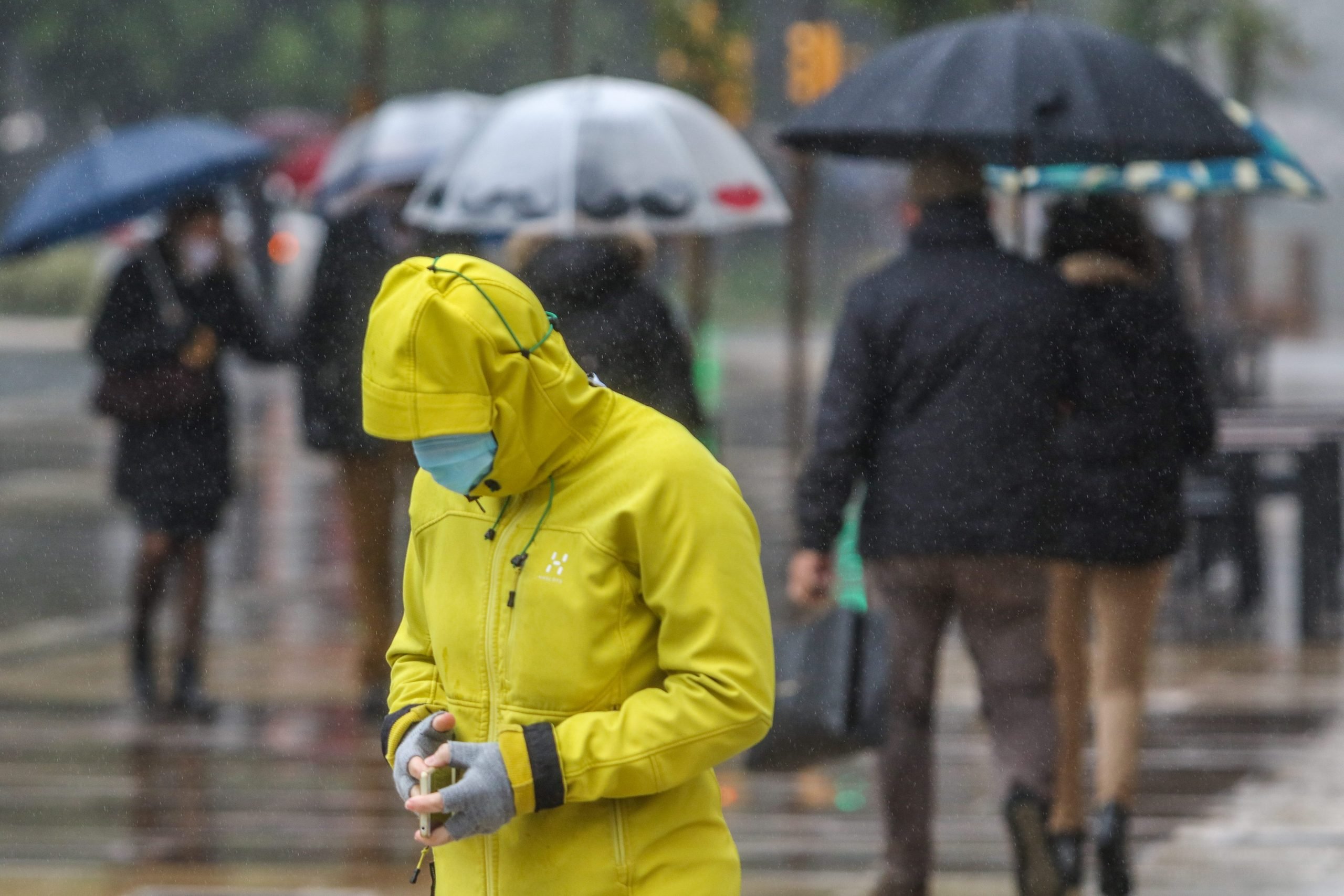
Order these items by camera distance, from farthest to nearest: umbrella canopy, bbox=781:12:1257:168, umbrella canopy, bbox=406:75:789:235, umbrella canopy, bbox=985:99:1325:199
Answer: umbrella canopy, bbox=985:99:1325:199 < umbrella canopy, bbox=406:75:789:235 < umbrella canopy, bbox=781:12:1257:168

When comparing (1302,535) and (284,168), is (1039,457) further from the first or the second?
(284,168)

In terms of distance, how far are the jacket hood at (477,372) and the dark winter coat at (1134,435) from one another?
2.87 m


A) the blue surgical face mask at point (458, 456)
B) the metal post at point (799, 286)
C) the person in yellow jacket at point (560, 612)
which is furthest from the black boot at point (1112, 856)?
the metal post at point (799, 286)

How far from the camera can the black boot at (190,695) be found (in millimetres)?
7742

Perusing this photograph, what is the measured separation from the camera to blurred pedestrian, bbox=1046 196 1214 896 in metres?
5.38

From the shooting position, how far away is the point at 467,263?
2.73 m

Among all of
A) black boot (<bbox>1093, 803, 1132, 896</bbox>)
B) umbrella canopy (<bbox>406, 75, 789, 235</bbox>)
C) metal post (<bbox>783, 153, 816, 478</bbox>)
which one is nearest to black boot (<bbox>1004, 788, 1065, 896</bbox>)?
black boot (<bbox>1093, 803, 1132, 896</bbox>)

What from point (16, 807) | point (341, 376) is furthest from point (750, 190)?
point (16, 807)

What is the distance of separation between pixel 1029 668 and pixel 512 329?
2.49 meters

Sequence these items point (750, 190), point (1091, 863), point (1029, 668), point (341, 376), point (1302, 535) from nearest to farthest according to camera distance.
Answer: point (1029, 668) → point (1091, 863) → point (750, 190) → point (341, 376) → point (1302, 535)

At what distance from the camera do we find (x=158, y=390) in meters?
7.67

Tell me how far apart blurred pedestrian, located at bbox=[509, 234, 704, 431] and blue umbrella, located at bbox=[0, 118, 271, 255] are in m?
2.84

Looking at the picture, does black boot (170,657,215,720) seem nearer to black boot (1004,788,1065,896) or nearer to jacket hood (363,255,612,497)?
black boot (1004,788,1065,896)

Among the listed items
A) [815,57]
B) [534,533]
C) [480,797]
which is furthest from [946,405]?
[815,57]
